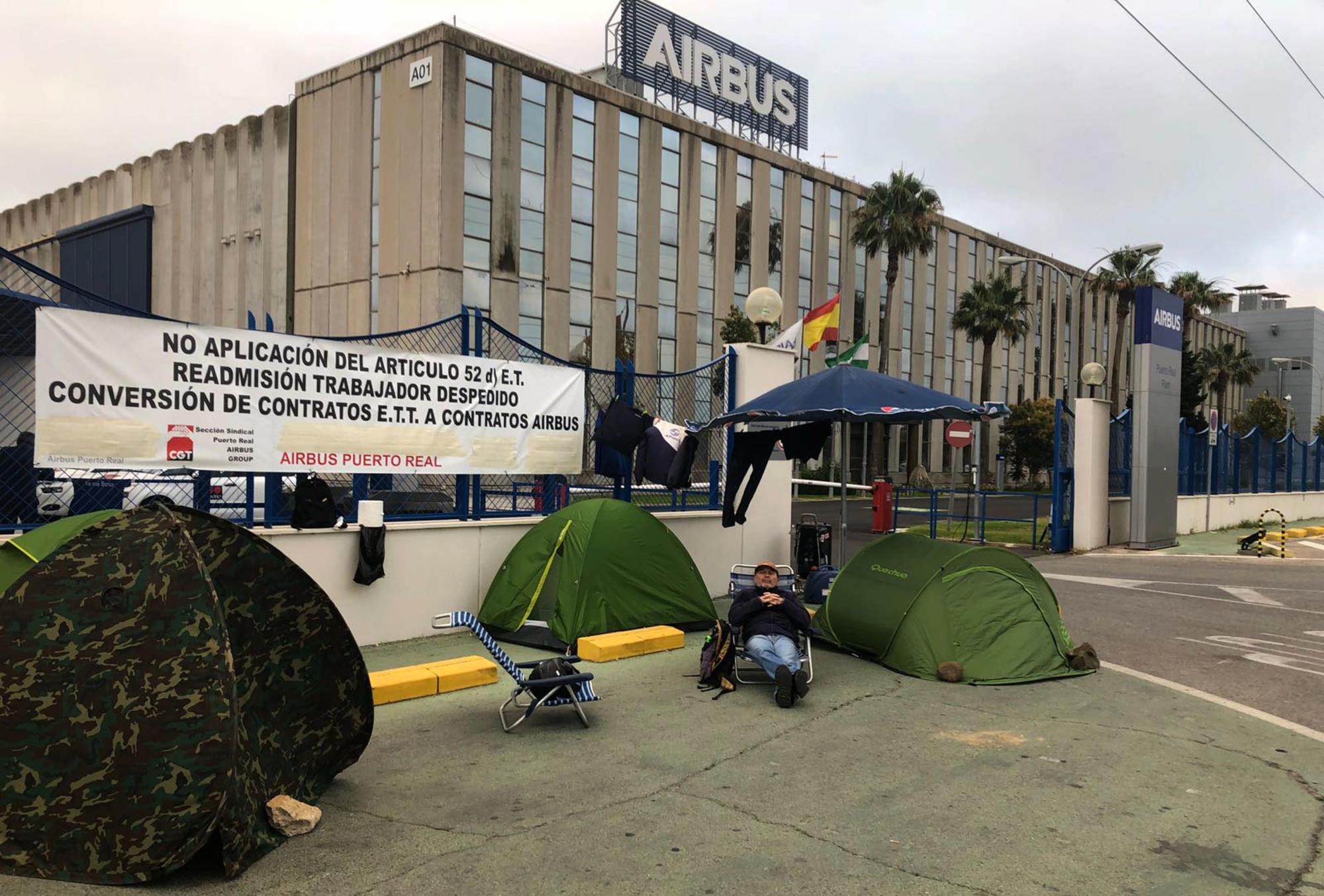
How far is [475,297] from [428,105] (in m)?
6.63

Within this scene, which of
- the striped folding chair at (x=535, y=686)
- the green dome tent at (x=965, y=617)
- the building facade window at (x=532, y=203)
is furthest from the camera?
the building facade window at (x=532, y=203)

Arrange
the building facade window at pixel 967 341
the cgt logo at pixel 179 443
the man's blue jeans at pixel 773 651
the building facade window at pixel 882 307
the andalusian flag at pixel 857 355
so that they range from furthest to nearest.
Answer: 1. the building facade window at pixel 967 341
2. the building facade window at pixel 882 307
3. the andalusian flag at pixel 857 355
4. the cgt logo at pixel 179 443
5. the man's blue jeans at pixel 773 651

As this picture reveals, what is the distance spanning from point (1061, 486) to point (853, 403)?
12612mm

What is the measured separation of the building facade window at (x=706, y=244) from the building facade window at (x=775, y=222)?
158 inches

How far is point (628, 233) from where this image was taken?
38.2 m

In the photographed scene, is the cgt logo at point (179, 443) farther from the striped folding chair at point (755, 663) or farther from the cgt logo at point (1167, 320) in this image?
the cgt logo at point (1167, 320)

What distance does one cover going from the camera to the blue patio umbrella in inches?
337

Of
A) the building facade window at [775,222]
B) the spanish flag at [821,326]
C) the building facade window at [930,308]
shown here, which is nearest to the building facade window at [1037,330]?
the building facade window at [930,308]

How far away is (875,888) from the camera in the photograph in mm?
4027

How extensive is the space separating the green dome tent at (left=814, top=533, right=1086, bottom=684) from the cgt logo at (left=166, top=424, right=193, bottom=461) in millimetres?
6074

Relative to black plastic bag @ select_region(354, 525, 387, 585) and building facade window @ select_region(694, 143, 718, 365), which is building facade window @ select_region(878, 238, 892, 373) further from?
black plastic bag @ select_region(354, 525, 387, 585)

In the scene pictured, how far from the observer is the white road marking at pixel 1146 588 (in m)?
12.6

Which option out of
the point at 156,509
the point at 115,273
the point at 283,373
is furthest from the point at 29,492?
the point at 115,273

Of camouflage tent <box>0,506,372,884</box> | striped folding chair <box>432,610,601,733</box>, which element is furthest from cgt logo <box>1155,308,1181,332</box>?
camouflage tent <box>0,506,372,884</box>
